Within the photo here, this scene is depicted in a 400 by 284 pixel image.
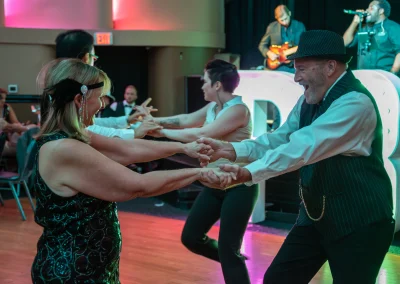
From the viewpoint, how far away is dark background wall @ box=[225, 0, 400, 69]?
31.9 ft

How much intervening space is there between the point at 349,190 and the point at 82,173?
3.54 ft

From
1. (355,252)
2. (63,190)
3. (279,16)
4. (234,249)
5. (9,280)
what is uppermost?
(279,16)

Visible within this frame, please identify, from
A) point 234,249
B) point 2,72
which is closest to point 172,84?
point 2,72

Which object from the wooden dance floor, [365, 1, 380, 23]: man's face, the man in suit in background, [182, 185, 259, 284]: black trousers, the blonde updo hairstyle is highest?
[365, 1, 380, 23]: man's face

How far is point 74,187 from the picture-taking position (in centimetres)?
216

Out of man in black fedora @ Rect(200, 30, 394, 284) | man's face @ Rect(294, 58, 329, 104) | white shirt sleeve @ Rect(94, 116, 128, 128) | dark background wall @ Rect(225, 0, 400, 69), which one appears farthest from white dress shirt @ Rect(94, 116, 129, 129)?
dark background wall @ Rect(225, 0, 400, 69)

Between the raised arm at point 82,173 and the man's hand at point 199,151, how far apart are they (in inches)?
35.8

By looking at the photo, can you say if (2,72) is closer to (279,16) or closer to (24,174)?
(24,174)

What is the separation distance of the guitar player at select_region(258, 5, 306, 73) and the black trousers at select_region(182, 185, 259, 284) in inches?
213

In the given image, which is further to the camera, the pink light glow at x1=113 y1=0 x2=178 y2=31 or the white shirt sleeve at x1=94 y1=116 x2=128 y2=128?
the pink light glow at x1=113 y1=0 x2=178 y2=31

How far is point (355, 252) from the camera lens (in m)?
2.56

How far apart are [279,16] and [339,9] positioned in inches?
50.9

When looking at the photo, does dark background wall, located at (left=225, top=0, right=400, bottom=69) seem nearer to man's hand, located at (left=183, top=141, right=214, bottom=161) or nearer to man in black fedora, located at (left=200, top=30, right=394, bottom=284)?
man's hand, located at (left=183, top=141, right=214, bottom=161)

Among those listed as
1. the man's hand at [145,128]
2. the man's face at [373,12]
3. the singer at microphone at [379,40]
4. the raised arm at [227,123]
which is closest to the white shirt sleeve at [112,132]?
the man's hand at [145,128]
